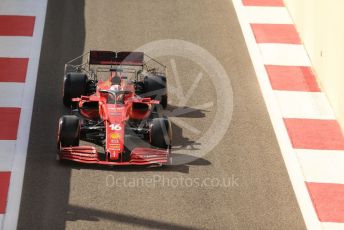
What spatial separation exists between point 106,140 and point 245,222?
8.86 feet

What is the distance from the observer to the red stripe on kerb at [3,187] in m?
11.3

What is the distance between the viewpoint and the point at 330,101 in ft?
48.1

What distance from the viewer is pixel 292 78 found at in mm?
15375

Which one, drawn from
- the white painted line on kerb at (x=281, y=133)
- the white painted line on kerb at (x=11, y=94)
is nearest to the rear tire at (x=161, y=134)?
the white painted line on kerb at (x=281, y=133)

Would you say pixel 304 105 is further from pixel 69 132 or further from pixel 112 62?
pixel 69 132

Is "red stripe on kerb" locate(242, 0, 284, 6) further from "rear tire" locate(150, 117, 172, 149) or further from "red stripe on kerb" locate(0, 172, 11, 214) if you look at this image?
"red stripe on kerb" locate(0, 172, 11, 214)

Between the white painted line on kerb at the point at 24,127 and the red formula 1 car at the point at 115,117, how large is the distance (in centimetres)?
75

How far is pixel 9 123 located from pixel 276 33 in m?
6.86

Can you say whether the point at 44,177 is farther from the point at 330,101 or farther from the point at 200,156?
the point at 330,101

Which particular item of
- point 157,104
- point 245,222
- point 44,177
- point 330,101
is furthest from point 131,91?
point 330,101

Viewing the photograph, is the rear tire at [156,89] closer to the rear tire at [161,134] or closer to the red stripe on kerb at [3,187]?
the rear tire at [161,134]

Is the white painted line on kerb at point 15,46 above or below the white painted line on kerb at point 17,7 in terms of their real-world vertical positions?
below

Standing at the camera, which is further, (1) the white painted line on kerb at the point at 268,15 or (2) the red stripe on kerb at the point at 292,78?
(1) the white painted line on kerb at the point at 268,15

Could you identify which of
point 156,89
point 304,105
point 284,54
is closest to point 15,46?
point 156,89
